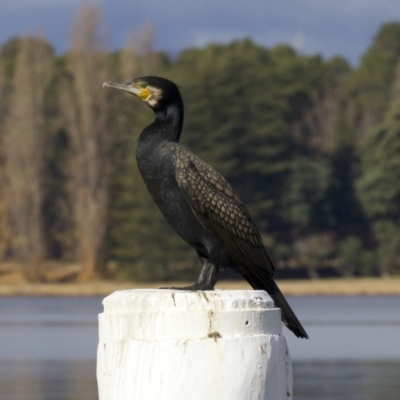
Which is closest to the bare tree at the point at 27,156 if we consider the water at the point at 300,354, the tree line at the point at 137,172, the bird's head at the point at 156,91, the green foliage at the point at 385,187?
the tree line at the point at 137,172

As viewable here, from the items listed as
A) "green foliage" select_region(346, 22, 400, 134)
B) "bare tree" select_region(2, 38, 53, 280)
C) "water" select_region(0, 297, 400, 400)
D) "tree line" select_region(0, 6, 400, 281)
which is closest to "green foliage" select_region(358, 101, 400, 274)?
"tree line" select_region(0, 6, 400, 281)

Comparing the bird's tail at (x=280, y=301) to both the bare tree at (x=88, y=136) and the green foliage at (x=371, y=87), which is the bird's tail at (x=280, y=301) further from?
the green foliage at (x=371, y=87)

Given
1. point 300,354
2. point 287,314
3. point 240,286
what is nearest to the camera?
point 287,314

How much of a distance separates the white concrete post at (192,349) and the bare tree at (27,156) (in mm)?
47971

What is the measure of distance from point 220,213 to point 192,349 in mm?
1321

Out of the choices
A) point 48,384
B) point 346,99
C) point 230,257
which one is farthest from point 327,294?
point 230,257

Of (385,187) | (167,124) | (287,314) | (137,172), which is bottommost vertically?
(385,187)

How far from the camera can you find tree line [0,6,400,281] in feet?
171

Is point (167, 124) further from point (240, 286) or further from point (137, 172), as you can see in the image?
point (137, 172)

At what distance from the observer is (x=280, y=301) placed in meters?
4.71

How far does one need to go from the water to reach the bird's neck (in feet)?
33.9

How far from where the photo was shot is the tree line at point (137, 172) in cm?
5203

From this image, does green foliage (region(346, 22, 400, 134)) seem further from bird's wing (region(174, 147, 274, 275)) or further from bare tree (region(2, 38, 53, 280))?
bird's wing (region(174, 147, 274, 275))

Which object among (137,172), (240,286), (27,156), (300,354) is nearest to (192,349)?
(300,354)
